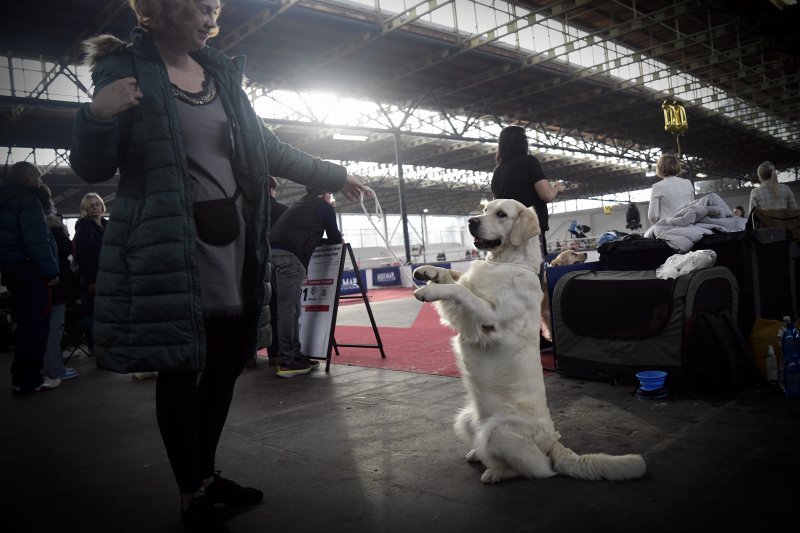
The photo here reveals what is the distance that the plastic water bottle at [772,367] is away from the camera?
312cm

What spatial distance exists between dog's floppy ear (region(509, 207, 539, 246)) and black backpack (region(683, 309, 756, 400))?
131 cm

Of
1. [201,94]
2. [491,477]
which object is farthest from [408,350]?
[201,94]

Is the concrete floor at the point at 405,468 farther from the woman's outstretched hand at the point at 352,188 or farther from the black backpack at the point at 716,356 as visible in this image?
the woman's outstretched hand at the point at 352,188

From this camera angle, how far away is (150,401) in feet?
13.2

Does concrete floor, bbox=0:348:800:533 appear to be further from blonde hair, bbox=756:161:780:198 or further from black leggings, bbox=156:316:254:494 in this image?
blonde hair, bbox=756:161:780:198

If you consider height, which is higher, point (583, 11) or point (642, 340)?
point (583, 11)

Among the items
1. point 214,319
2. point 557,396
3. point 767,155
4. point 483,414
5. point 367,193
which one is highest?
point 767,155

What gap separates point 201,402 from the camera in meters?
1.91

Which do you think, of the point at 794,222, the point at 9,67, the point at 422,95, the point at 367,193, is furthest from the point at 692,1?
the point at 9,67

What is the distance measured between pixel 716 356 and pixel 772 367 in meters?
0.41

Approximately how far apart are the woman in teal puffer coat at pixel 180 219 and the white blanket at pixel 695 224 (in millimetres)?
3043

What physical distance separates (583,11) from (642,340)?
982cm

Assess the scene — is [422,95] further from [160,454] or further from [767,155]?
[767,155]

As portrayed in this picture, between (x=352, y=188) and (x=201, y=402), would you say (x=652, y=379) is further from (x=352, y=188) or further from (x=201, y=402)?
(x=201, y=402)
